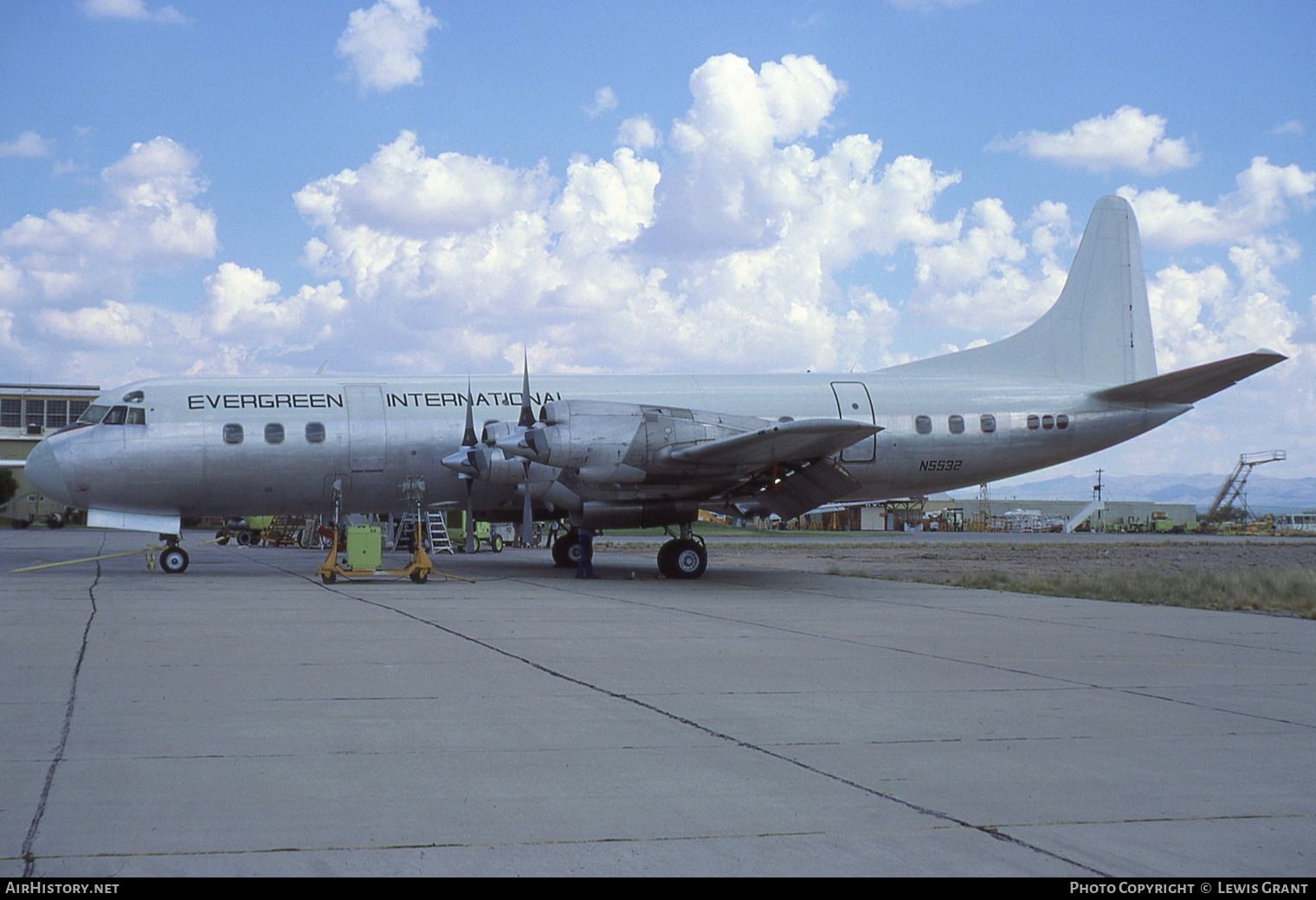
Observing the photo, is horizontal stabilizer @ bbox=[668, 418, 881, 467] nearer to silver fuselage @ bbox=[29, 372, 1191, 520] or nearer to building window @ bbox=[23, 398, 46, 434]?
silver fuselage @ bbox=[29, 372, 1191, 520]

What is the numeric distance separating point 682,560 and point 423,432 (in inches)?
231

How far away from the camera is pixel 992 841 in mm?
4715

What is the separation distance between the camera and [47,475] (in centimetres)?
2097

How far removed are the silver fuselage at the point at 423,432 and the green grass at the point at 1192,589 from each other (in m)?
3.10

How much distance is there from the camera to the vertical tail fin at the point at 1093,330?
25844 mm

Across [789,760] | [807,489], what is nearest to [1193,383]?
[807,489]

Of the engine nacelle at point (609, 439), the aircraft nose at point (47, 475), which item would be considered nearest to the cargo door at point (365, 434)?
the engine nacelle at point (609, 439)

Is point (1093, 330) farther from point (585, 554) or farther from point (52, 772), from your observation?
Answer: point (52, 772)

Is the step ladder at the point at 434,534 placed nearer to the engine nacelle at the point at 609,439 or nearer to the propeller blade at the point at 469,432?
the propeller blade at the point at 469,432

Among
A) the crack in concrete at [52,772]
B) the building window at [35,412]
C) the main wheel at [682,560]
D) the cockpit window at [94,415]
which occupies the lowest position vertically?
the crack in concrete at [52,772]

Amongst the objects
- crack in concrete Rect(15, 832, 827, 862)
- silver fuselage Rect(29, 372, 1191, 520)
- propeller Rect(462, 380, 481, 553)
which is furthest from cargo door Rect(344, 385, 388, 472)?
crack in concrete Rect(15, 832, 827, 862)

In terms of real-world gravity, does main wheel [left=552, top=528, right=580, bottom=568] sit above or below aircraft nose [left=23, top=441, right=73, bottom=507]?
below

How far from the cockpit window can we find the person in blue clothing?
9.51m

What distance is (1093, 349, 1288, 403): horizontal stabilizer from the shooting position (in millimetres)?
20594
